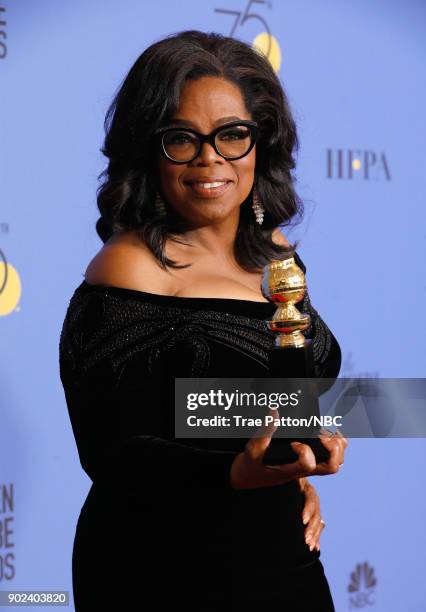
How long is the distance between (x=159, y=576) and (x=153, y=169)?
22.7 inches

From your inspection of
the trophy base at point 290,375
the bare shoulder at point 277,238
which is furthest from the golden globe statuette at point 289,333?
the bare shoulder at point 277,238

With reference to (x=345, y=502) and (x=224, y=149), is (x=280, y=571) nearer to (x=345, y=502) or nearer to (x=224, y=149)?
(x=224, y=149)

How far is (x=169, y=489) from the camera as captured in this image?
1.38 m

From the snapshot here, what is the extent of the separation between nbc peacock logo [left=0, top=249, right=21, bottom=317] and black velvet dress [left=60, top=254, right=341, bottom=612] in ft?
2.52

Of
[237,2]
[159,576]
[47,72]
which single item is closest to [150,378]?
[159,576]

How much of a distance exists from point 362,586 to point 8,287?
1.22m

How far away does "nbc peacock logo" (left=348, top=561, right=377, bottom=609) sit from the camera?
8.84 feet

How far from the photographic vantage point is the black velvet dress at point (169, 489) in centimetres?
141

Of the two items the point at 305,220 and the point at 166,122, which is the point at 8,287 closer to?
the point at 305,220

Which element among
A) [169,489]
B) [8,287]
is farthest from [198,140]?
[8,287]

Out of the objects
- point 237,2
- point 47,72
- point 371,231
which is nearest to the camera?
point 47,72

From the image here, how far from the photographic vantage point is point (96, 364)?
56.7 inches

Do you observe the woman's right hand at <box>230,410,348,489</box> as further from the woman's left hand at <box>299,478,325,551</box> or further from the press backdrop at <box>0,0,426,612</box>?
the press backdrop at <box>0,0,426,612</box>

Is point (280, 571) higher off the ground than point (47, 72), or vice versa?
point (47, 72)
